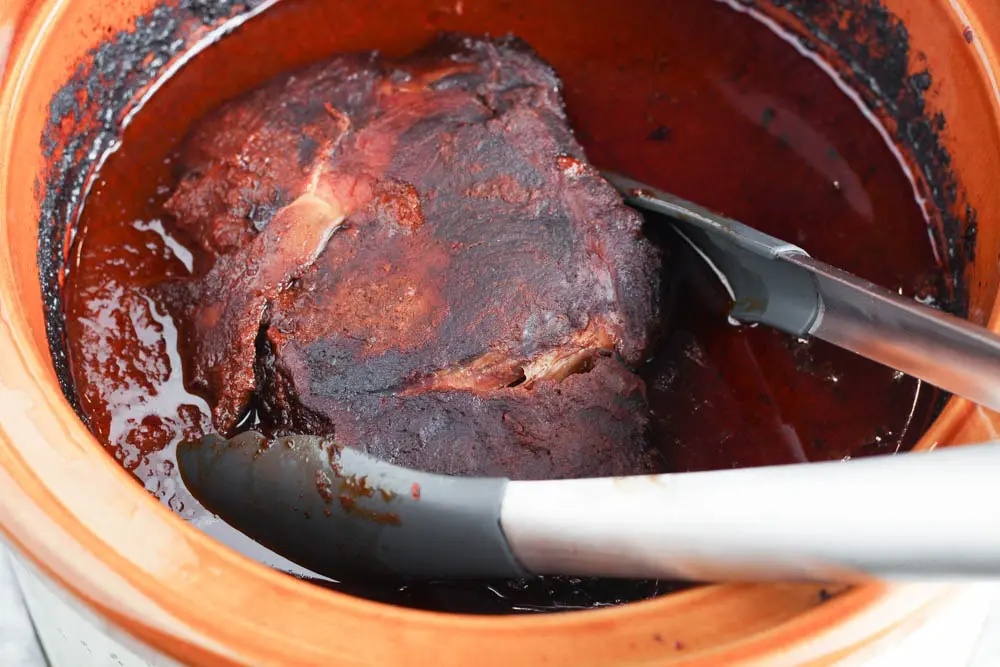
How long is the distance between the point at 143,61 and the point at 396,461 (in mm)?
665

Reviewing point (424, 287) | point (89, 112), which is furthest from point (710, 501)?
point (89, 112)

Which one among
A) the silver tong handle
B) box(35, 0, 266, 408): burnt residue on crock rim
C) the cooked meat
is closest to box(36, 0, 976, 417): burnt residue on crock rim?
box(35, 0, 266, 408): burnt residue on crock rim

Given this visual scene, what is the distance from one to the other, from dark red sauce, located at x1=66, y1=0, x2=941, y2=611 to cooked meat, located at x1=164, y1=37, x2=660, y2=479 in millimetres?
66

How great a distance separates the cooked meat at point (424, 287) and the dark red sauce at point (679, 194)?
66 millimetres

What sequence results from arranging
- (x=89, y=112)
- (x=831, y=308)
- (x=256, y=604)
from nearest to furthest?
(x=256, y=604) < (x=831, y=308) < (x=89, y=112)

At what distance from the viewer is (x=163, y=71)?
1.24 meters

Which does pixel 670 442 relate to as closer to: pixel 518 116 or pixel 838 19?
pixel 518 116

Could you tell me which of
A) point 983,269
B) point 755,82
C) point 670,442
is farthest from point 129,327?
point 983,269

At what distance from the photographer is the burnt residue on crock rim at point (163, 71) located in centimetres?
108

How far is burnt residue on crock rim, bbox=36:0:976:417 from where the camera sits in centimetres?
108

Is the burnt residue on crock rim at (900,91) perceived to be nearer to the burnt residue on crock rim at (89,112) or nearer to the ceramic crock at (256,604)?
the ceramic crock at (256,604)

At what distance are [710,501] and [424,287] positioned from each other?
0.43m

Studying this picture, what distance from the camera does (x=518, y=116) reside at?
1.12 meters

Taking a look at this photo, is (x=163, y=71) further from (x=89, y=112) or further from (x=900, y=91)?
(x=900, y=91)
